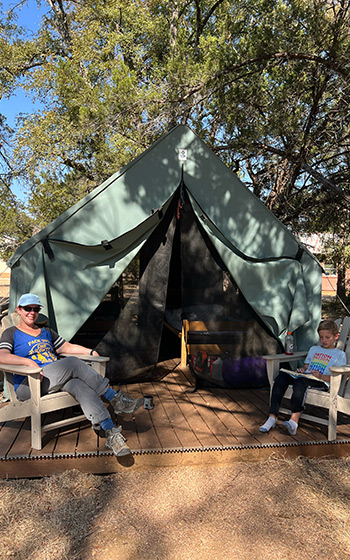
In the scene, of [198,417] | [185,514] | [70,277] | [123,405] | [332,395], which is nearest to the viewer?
[185,514]

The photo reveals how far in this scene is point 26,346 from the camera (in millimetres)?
2887

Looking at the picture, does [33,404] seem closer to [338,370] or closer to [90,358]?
[90,358]

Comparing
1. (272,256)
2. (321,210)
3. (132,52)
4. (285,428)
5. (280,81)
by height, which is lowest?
(285,428)

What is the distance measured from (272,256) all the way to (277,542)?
2.43 m

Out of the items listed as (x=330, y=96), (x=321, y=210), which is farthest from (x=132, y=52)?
(x=321, y=210)

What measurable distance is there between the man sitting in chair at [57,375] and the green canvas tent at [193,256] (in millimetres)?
716

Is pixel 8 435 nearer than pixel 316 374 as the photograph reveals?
Yes

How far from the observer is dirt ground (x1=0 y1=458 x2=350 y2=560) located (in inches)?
80.4

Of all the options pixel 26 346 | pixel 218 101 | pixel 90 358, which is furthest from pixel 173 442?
pixel 218 101

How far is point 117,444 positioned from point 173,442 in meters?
0.42

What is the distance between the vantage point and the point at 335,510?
2.36m

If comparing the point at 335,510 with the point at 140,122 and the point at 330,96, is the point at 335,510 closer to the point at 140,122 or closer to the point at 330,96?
the point at 140,122

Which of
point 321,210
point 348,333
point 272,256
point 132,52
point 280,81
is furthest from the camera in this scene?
point 132,52

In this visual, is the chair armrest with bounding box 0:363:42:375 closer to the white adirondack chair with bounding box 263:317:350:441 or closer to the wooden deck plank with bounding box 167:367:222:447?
the wooden deck plank with bounding box 167:367:222:447
